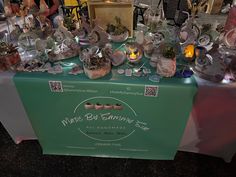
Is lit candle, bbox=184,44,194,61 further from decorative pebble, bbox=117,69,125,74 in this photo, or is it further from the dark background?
the dark background

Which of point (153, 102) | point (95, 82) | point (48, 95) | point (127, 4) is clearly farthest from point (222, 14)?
point (48, 95)

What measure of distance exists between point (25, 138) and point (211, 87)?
4.67 ft

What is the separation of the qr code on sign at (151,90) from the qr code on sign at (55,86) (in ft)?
1.53

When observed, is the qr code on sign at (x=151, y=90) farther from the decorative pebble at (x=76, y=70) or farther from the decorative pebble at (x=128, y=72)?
the decorative pebble at (x=76, y=70)

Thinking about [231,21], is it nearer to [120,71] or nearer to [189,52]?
[189,52]

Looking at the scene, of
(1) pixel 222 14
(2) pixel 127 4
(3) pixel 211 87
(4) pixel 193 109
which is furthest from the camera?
(1) pixel 222 14

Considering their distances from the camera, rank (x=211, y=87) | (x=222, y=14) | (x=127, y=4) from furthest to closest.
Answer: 1. (x=222, y=14)
2. (x=127, y=4)
3. (x=211, y=87)

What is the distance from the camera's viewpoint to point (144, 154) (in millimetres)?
1312

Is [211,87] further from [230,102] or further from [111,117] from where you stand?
[111,117]

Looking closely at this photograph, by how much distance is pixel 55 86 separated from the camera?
3.18ft

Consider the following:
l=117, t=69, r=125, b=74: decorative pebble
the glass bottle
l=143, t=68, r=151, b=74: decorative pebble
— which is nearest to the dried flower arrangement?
l=117, t=69, r=125, b=74: decorative pebble

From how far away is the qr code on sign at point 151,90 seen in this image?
914mm

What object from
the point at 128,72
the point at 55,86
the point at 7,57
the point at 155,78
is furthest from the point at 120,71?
the point at 7,57

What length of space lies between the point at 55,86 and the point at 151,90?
20.6 inches
